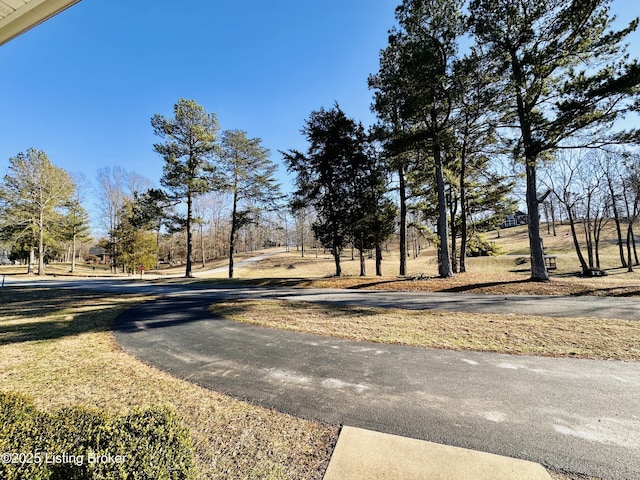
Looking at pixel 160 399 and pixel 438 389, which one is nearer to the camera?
pixel 160 399

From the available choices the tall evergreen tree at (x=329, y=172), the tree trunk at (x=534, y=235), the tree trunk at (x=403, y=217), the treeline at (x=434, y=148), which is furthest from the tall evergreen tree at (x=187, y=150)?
the tree trunk at (x=534, y=235)

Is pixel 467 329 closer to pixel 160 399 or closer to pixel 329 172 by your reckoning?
pixel 160 399

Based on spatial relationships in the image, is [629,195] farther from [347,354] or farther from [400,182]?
[347,354]

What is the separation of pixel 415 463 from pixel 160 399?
9.65ft

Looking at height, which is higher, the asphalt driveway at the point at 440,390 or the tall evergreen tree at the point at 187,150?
the tall evergreen tree at the point at 187,150

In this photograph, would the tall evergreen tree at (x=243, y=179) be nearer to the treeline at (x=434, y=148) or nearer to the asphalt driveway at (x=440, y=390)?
the treeline at (x=434, y=148)

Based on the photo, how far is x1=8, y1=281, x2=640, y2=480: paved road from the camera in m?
2.46

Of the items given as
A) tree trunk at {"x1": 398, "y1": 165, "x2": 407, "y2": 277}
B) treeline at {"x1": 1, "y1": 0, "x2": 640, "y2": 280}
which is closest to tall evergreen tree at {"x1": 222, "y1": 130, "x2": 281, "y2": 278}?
treeline at {"x1": 1, "y1": 0, "x2": 640, "y2": 280}

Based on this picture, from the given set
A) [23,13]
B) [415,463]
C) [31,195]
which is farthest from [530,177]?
[31,195]

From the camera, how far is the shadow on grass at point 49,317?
20.7ft

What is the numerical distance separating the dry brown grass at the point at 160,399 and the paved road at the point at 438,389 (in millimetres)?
287

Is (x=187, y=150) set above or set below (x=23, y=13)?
above

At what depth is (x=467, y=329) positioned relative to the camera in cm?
596

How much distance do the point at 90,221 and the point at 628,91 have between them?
1740 inches
